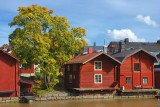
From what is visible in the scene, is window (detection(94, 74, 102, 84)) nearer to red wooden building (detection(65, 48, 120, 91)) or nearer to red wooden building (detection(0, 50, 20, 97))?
red wooden building (detection(65, 48, 120, 91))

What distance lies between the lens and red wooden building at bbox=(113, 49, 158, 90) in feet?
184

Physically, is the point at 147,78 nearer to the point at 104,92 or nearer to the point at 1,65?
the point at 104,92

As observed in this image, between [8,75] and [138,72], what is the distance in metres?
22.2

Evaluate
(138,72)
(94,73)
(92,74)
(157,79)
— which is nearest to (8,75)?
(92,74)

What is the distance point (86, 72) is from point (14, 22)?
13303mm

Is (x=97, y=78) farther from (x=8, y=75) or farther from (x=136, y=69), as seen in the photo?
(x=8, y=75)

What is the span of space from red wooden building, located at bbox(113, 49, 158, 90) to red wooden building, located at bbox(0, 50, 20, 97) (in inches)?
691

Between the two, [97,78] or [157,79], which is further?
[157,79]

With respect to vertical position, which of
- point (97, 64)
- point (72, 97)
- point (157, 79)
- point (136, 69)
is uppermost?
point (97, 64)

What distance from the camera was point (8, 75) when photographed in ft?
152

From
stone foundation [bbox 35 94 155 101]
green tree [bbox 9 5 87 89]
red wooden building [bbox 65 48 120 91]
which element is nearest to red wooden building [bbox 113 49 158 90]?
red wooden building [bbox 65 48 120 91]

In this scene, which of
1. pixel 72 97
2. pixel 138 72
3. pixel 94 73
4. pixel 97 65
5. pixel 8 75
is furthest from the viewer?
pixel 138 72

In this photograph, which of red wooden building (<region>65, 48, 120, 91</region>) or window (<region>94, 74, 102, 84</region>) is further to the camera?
window (<region>94, 74, 102, 84</region>)

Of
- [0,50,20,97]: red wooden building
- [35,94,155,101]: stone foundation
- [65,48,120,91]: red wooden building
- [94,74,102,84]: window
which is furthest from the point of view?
[94,74,102,84]: window
